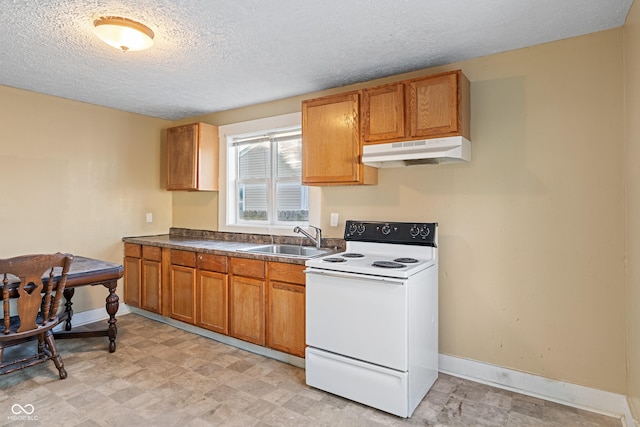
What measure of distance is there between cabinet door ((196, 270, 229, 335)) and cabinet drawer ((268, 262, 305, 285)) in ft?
1.83

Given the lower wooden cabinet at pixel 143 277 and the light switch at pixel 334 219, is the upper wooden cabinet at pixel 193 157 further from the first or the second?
the light switch at pixel 334 219

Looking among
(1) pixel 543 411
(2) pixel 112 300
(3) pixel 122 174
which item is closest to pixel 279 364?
(2) pixel 112 300

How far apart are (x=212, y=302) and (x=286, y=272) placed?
Result: 3.07 feet

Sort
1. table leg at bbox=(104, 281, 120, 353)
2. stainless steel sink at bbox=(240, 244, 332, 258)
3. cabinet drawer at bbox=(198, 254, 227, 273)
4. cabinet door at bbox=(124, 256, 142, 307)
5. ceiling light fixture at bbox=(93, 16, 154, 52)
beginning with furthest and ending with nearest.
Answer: cabinet door at bbox=(124, 256, 142, 307) → stainless steel sink at bbox=(240, 244, 332, 258) → cabinet drawer at bbox=(198, 254, 227, 273) → table leg at bbox=(104, 281, 120, 353) → ceiling light fixture at bbox=(93, 16, 154, 52)

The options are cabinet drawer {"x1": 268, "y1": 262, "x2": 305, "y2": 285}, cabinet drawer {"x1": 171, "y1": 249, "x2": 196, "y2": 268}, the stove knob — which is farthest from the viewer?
cabinet drawer {"x1": 171, "y1": 249, "x2": 196, "y2": 268}

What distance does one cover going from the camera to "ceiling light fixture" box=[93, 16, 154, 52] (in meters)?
2.04

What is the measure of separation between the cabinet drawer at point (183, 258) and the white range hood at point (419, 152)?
1.87 m

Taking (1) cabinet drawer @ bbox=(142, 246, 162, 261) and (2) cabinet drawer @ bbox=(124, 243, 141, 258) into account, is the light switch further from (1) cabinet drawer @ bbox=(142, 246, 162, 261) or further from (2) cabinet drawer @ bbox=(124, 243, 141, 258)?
(2) cabinet drawer @ bbox=(124, 243, 141, 258)

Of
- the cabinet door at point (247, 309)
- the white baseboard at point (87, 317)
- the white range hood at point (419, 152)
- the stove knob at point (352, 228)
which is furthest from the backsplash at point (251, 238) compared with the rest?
the white baseboard at point (87, 317)

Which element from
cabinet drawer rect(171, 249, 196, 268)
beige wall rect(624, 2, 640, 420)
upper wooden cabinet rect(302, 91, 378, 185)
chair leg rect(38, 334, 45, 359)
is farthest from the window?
beige wall rect(624, 2, 640, 420)

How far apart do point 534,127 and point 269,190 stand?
246 centimetres

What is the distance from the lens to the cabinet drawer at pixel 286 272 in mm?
2715

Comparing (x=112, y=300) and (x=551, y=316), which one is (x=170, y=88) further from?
(x=551, y=316)

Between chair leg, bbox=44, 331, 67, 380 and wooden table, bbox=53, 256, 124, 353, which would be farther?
wooden table, bbox=53, 256, 124, 353
